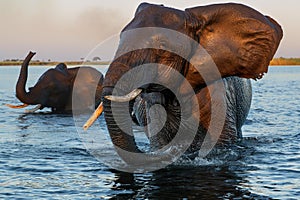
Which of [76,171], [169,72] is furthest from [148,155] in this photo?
[169,72]

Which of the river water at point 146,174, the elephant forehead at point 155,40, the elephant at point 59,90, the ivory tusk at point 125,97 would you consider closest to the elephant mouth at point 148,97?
the ivory tusk at point 125,97

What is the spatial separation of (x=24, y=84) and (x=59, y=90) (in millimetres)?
966

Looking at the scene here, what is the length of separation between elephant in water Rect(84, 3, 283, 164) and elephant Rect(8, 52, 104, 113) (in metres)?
9.95

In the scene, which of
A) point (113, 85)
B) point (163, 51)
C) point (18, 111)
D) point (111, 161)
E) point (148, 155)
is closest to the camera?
point (113, 85)

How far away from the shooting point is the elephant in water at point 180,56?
20.0 feet

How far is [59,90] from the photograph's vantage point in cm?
1708

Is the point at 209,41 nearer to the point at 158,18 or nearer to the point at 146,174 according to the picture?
the point at 158,18

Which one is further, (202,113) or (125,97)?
(202,113)

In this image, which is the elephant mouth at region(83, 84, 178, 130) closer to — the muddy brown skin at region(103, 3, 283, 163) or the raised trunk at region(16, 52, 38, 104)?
the muddy brown skin at region(103, 3, 283, 163)

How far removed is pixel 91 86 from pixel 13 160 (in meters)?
9.43

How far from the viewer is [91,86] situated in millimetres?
18031

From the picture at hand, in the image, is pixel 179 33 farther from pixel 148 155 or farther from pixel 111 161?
pixel 111 161

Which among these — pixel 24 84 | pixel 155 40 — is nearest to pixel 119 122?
pixel 155 40

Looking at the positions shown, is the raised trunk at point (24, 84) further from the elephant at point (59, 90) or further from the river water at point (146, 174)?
the river water at point (146, 174)
